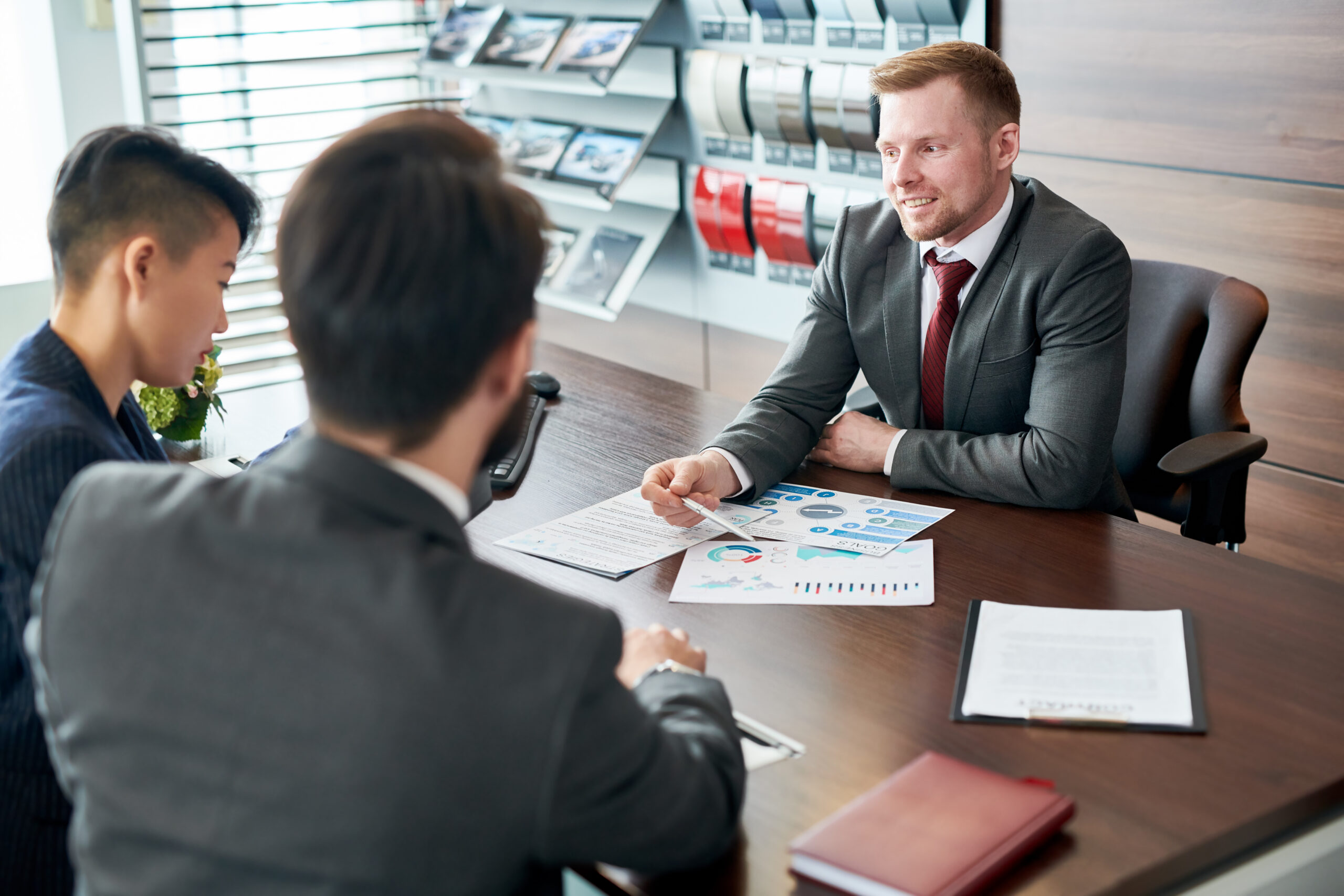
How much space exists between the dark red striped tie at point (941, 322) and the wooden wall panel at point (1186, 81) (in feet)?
3.21

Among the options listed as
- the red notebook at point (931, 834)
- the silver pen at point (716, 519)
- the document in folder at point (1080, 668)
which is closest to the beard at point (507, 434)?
the red notebook at point (931, 834)

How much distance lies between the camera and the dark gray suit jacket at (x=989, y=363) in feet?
6.14

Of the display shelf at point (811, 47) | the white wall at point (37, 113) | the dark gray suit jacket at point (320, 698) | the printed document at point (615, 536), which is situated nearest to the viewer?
the dark gray suit jacket at point (320, 698)

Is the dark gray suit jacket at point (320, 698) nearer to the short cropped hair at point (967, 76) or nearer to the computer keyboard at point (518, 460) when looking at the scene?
the computer keyboard at point (518, 460)

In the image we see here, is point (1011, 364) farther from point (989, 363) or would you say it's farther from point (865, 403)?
point (865, 403)

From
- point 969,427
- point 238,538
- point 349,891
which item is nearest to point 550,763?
point 349,891

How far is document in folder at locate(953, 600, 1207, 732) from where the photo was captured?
124 centimetres

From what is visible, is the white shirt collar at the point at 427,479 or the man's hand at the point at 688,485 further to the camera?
the man's hand at the point at 688,485

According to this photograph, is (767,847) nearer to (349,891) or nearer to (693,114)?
(349,891)

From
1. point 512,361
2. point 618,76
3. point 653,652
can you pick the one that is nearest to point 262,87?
point 618,76

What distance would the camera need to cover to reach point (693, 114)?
379 centimetres

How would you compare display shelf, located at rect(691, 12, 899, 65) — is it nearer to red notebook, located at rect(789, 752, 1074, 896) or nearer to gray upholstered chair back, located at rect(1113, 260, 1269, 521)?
gray upholstered chair back, located at rect(1113, 260, 1269, 521)

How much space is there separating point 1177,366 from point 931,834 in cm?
150

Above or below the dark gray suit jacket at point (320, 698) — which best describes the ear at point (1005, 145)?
above
